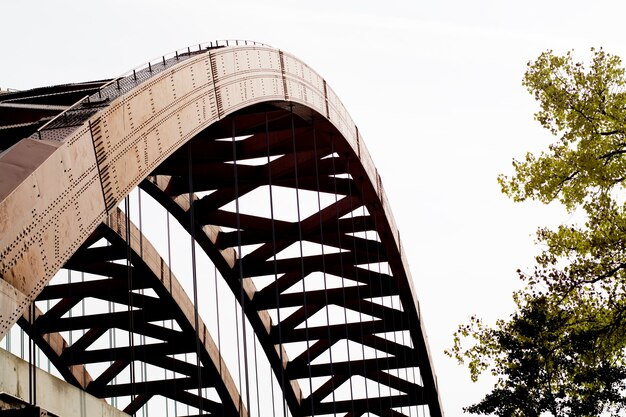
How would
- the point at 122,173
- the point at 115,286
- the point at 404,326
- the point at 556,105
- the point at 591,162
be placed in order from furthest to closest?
the point at 404,326
the point at 115,286
the point at 556,105
the point at 591,162
the point at 122,173

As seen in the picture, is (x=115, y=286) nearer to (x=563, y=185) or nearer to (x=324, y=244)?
(x=324, y=244)

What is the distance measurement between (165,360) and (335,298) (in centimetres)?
509

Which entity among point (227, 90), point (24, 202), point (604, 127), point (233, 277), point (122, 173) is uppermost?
point (233, 277)

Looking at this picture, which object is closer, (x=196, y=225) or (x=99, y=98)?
(x=99, y=98)

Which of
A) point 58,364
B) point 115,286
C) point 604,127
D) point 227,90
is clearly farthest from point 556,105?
point 58,364

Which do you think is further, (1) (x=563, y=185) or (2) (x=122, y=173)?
(1) (x=563, y=185)

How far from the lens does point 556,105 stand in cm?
1555

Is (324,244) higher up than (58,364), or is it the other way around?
(324,244)

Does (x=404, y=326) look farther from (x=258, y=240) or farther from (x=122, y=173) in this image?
(x=122, y=173)

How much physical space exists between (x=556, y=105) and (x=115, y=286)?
12099 mm

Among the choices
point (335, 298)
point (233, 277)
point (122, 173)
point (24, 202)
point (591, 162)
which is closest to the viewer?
point (24, 202)

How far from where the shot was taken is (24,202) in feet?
30.7

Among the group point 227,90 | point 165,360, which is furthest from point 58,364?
point 227,90

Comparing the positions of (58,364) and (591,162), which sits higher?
(58,364)
